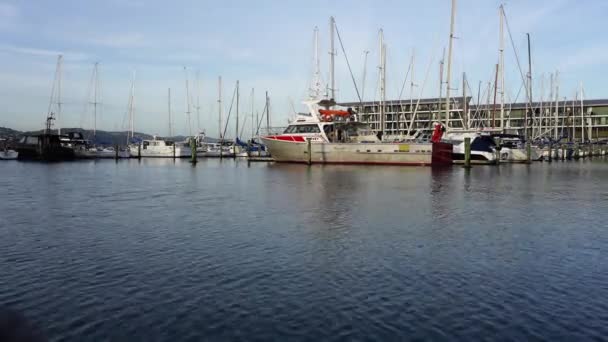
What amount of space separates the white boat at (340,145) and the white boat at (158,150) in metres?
28.3

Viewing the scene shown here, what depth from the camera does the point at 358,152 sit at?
51.6m

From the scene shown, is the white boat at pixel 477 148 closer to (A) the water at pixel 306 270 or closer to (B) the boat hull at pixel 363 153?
(B) the boat hull at pixel 363 153

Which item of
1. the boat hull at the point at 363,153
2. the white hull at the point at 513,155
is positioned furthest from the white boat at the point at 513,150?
the boat hull at the point at 363,153

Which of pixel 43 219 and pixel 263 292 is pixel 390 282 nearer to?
pixel 263 292

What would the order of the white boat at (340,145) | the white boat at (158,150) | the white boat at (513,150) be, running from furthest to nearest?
the white boat at (158,150), the white boat at (513,150), the white boat at (340,145)

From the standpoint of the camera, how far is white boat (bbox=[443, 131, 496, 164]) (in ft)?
175

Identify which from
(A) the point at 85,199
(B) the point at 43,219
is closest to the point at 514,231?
(B) the point at 43,219

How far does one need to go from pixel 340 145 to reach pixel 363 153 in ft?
8.45

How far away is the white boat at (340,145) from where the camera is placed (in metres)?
50.1

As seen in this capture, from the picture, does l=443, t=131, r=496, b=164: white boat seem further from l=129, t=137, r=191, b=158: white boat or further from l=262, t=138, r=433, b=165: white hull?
l=129, t=137, r=191, b=158: white boat

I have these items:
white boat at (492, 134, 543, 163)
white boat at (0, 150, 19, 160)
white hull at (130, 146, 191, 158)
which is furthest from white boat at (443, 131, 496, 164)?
white boat at (0, 150, 19, 160)

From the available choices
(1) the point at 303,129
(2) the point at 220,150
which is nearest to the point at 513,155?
(1) the point at 303,129

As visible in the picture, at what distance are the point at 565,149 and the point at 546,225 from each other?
6853 centimetres

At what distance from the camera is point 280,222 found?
16781 mm
